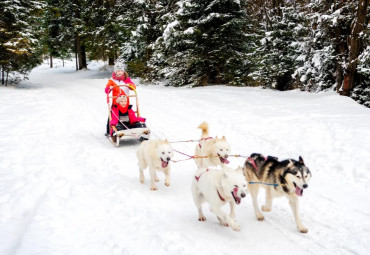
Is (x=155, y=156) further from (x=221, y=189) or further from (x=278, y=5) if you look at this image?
(x=278, y=5)

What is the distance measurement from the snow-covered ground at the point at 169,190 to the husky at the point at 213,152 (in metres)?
0.55

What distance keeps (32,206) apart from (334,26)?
12008mm

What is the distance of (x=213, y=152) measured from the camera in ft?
16.2

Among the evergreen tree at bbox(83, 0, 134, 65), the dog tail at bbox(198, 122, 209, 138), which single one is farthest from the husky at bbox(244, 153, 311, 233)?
the evergreen tree at bbox(83, 0, 134, 65)

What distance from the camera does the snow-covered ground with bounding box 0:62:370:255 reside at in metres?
3.43

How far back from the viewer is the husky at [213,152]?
482 centimetres

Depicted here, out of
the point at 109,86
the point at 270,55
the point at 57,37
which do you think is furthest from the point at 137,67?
the point at 57,37

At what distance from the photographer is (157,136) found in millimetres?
8406

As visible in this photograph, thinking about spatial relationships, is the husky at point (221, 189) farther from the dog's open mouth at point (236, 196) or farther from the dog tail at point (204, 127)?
the dog tail at point (204, 127)

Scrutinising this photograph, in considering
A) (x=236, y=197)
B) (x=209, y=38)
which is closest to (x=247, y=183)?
(x=236, y=197)

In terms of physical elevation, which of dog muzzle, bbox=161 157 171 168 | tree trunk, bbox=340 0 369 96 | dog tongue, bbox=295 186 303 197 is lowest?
dog muzzle, bbox=161 157 171 168

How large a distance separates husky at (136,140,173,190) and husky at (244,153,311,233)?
4.35ft

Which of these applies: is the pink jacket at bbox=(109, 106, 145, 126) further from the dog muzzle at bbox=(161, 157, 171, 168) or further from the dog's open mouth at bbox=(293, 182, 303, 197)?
the dog's open mouth at bbox=(293, 182, 303, 197)

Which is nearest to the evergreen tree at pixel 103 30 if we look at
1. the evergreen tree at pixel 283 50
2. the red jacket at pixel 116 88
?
the evergreen tree at pixel 283 50
